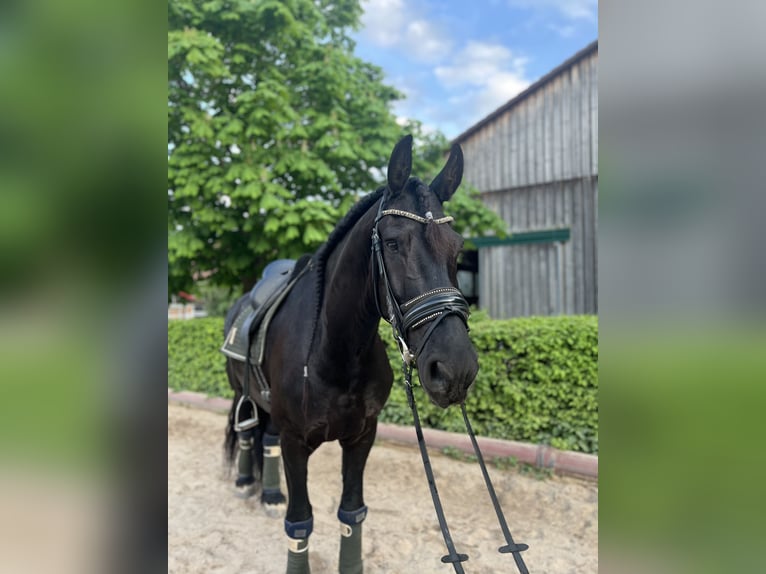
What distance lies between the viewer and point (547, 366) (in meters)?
4.54

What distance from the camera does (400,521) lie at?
3.49 m

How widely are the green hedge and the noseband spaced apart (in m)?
3.22

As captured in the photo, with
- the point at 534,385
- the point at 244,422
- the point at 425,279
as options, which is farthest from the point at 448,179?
the point at 534,385

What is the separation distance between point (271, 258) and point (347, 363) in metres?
5.45

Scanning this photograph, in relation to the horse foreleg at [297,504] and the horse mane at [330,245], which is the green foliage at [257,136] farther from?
the horse foreleg at [297,504]

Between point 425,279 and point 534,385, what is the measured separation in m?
3.44

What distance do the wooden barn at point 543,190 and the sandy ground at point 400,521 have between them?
5861 millimetres

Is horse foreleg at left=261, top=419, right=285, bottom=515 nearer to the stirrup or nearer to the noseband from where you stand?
the stirrup

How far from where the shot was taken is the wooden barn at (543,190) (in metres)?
8.96

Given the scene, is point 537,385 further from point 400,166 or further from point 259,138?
point 259,138

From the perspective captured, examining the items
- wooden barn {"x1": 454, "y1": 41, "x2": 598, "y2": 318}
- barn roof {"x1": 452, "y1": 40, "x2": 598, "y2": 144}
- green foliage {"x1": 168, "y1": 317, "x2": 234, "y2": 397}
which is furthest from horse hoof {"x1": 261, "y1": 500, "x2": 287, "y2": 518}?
barn roof {"x1": 452, "y1": 40, "x2": 598, "y2": 144}
